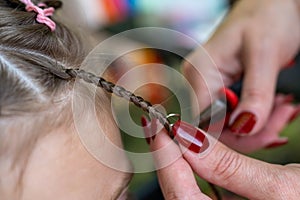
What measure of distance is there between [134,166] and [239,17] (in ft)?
1.46

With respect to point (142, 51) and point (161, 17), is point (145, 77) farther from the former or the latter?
point (161, 17)

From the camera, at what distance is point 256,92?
90 cm

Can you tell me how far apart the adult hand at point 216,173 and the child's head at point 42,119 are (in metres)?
0.07

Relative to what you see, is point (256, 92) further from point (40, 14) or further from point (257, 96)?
point (40, 14)

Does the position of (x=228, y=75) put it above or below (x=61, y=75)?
below

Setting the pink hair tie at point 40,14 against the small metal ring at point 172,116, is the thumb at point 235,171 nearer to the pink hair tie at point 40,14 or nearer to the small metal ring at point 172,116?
the small metal ring at point 172,116

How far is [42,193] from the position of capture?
1.95ft

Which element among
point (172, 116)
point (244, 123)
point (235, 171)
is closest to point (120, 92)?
point (172, 116)

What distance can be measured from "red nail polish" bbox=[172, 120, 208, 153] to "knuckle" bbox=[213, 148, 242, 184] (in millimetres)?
32

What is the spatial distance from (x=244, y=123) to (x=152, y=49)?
0.98 feet

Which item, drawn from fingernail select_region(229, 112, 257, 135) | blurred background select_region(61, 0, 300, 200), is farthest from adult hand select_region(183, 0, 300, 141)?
blurred background select_region(61, 0, 300, 200)

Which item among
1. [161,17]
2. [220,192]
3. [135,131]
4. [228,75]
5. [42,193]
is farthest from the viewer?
[161,17]

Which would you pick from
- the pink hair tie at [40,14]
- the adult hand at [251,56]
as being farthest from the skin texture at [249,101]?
the pink hair tie at [40,14]

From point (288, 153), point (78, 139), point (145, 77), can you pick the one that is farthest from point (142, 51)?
point (288, 153)
